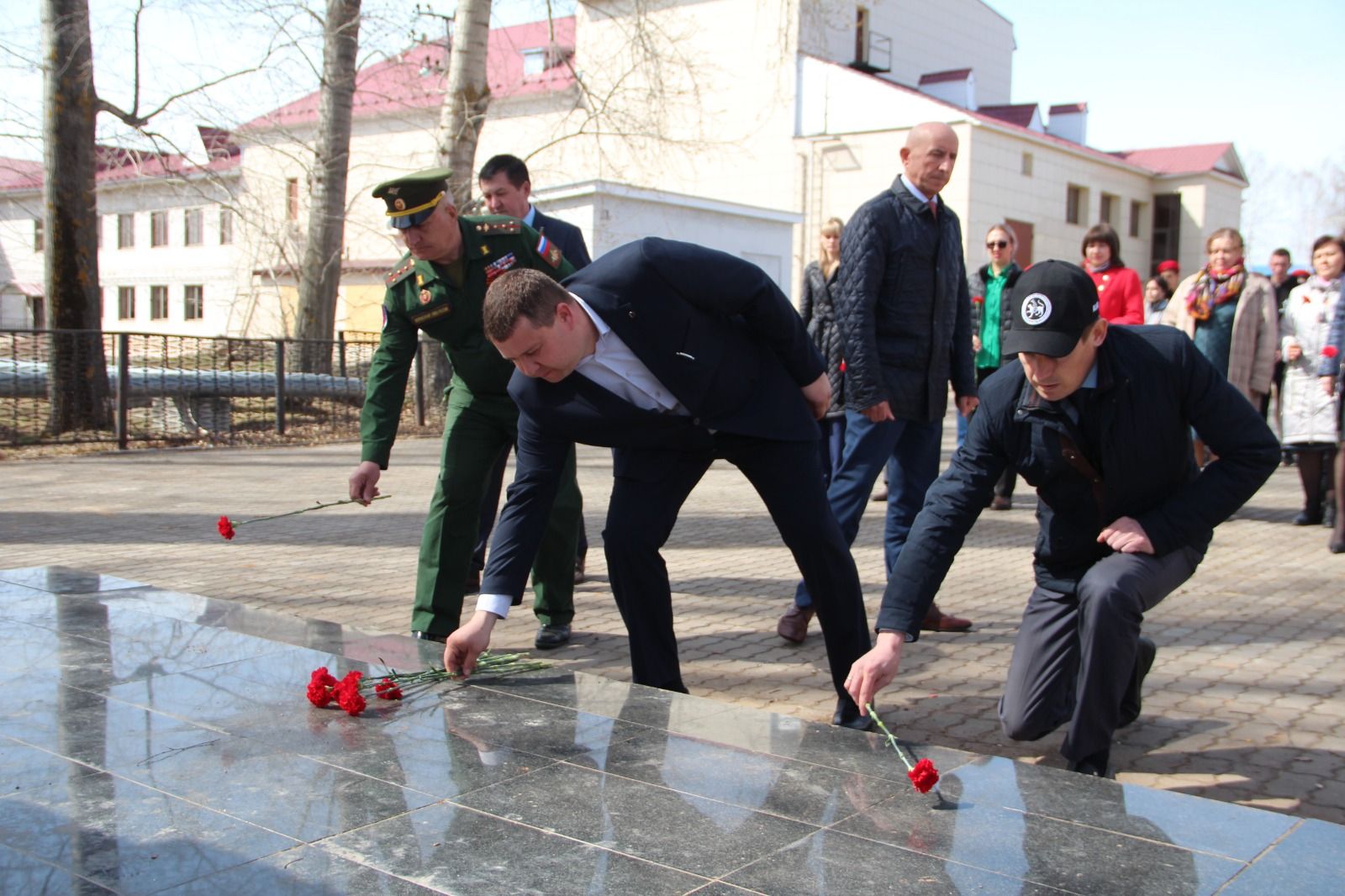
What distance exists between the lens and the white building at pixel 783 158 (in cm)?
2352

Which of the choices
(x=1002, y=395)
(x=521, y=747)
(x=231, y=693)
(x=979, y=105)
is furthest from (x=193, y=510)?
(x=979, y=105)

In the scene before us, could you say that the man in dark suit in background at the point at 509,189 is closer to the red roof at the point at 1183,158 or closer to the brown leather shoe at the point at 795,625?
the brown leather shoe at the point at 795,625

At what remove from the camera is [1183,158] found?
39281 millimetres

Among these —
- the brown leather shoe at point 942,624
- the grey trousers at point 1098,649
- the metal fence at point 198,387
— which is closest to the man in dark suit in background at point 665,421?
the grey trousers at point 1098,649

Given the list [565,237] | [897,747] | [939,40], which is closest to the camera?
[897,747]

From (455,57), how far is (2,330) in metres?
6.06

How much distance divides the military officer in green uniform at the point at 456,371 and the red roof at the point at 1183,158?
3746 centimetres

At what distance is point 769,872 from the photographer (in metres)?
2.57

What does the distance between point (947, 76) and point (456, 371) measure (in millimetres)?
A: 32303

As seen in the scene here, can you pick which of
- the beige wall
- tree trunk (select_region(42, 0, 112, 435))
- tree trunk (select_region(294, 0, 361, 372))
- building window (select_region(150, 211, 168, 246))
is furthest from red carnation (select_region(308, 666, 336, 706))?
building window (select_region(150, 211, 168, 246))

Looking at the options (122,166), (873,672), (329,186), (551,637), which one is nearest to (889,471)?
(551,637)

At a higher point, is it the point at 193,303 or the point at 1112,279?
the point at 193,303

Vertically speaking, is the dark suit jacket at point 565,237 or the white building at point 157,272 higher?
the white building at point 157,272

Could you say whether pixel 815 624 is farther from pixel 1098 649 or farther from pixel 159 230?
pixel 159 230
